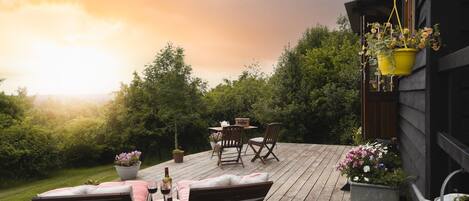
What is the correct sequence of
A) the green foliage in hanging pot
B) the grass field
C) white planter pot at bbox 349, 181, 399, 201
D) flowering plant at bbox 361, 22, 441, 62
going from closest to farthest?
flowering plant at bbox 361, 22, 441, 62, the green foliage in hanging pot, white planter pot at bbox 349, 181, 399, 201, the grass field

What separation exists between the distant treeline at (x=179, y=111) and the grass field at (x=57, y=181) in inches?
16.6

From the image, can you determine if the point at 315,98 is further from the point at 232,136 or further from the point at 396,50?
the point at 396,50

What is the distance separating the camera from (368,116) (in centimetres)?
469

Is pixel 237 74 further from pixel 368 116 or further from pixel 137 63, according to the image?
pixel 368 116

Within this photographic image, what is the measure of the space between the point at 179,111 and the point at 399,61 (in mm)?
8480

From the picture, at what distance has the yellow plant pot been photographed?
2555 mm

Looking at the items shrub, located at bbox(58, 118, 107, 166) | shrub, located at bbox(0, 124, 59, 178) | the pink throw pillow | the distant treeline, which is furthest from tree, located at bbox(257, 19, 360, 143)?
the pink throw pillow

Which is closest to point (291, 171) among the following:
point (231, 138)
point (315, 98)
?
point (231, 138)

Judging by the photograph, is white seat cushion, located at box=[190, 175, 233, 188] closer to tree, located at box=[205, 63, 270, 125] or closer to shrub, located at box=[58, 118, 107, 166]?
shrub, located at box=[58, 118, 107, 166]

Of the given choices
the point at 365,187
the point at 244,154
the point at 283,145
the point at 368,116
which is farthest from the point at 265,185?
the point at 283,145

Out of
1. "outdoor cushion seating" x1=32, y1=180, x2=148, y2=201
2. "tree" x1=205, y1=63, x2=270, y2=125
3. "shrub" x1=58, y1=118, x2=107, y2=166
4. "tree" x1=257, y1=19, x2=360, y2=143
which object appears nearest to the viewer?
"outdoor cushion seating" x1=32, y1=180, x2=148, y2=201

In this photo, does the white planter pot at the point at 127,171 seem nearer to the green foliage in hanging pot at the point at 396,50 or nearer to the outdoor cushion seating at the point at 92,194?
the outdoor cushion seating at the point at 92,194

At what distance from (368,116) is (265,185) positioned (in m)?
2.18

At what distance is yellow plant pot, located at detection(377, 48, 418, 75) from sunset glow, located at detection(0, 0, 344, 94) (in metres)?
7.64
